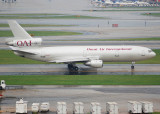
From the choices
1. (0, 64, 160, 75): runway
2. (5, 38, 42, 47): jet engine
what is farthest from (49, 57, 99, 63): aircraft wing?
(5, 38, 42, 47): jet engine

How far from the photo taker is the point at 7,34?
11450cm

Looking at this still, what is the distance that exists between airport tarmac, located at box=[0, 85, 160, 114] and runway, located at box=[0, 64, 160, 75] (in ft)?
34.6

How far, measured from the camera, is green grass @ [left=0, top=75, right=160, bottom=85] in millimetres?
55781

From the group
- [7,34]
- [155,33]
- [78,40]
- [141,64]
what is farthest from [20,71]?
[155,33]

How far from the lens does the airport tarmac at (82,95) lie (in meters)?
44.0

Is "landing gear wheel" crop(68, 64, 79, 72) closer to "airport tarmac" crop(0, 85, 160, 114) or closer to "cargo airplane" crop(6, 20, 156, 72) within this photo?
"cargo airplane" crop(6, 20, 156, 72)

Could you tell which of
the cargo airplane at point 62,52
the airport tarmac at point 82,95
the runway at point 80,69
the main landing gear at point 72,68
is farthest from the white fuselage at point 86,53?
the airport tarmac at point 82,95

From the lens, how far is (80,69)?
6725 centimetres

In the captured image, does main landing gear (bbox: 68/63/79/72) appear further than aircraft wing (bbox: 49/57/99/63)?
Yes

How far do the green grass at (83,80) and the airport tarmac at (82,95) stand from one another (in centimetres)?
259

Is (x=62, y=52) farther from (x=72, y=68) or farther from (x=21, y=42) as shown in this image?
(x=21, y=42)

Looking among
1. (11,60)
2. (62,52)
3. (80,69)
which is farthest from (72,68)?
(11,60)

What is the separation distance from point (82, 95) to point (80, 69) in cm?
1892

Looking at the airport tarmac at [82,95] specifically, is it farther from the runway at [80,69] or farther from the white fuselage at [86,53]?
the white fuselage at [86,53]
